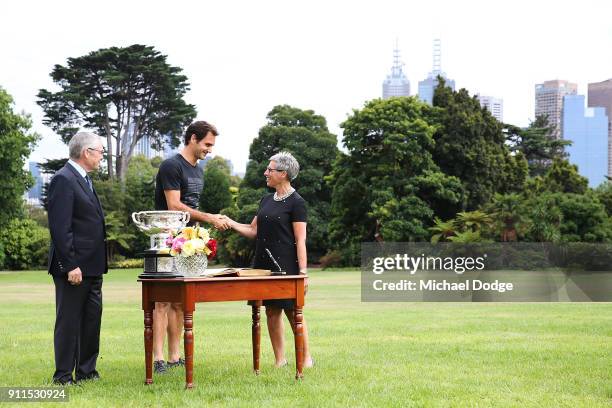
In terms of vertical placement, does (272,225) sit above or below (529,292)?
above

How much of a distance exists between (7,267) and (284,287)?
54.1m

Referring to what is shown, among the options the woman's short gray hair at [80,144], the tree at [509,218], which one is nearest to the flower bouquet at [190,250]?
the woman's short gray hair at [80,144]

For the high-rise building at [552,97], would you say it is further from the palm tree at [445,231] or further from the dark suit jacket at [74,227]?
the dark suit jacket at [74,227]

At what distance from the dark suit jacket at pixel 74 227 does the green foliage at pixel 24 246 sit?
5108 centimetres

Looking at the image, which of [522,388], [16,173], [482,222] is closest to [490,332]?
[522,388]

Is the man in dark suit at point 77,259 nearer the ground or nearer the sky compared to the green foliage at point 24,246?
nearer the sky

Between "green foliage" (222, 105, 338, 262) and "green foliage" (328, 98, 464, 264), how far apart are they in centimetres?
667

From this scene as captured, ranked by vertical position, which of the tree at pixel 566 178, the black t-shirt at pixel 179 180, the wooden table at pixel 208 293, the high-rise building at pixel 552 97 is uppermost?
the high-rise building at pixel 552 97

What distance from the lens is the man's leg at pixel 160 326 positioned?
965cm

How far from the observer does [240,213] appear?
57.6m

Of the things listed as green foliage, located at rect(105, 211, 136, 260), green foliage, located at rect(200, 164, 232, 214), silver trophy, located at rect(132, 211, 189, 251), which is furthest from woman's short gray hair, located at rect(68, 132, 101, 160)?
green foliage, located at rect(200, 164, 232, 214)

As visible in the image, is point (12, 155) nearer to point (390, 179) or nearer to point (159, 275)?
point (390, 179)

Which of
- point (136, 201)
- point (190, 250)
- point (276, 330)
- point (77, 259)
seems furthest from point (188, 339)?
point (136, 201)

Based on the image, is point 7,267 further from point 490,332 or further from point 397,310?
point 490,332
